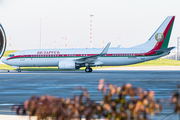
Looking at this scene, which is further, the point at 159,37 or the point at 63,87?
the point at 159,37

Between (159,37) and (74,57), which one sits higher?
(159,37)

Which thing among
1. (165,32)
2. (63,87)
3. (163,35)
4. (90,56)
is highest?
(165,32)

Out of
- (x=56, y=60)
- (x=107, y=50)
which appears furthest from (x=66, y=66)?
(x=107, y=50)

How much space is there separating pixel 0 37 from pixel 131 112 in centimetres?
669

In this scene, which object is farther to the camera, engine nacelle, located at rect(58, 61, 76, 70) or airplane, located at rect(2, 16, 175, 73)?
airplane, located at rect(2, 16, 175, 73)

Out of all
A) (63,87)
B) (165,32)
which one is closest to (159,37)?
(165,32)

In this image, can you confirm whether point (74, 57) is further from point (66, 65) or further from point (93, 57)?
point (93, 57)

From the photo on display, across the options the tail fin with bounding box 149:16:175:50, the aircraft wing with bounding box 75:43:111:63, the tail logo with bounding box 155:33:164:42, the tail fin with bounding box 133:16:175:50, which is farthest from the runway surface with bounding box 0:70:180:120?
the tail fin with bounding box 149:16:175:50

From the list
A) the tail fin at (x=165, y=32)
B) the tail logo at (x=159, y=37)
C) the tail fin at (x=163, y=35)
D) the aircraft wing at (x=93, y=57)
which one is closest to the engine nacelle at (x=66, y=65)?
the aircraft wing at (x=93, y=57)

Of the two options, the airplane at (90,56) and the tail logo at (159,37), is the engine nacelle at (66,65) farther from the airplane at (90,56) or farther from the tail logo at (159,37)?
the tail logo at (159,37)

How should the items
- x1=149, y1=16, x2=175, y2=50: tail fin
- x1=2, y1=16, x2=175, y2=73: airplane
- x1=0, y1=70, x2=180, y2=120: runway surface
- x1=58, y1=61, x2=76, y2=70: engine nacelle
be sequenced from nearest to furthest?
x1=0, y1=70, x2=180, y2=120: runway surface
x1=58, y1=61, x2=76, y2=70: engine nacelle
x1=2, y1=16, x2=175, y2=73: airplane
x1=149, y1=16, x2=175, y2=50: tail fin

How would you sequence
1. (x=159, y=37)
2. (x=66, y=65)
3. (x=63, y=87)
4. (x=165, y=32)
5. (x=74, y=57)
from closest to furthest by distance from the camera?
(x=63, y=87) < (x=66, y=65) < (x=74, y=57) < (x=159, y=37) < (x=165, y=32)

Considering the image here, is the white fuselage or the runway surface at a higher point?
the white fuselage

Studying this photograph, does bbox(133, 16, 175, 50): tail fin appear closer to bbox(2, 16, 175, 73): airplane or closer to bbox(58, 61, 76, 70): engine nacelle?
bbox(2, 16, 175, 73): airplane
